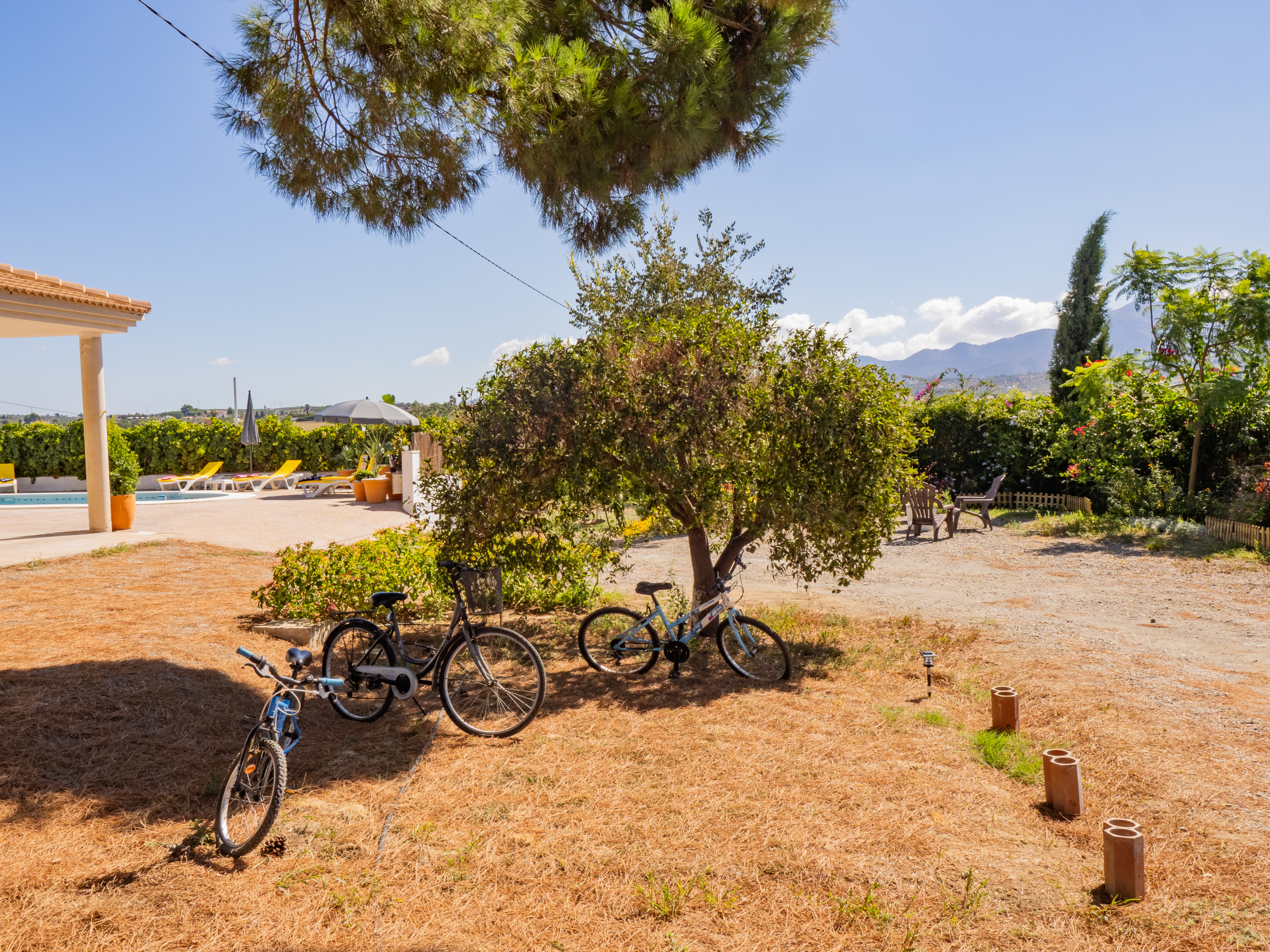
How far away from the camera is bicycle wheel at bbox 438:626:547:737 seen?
453 cm

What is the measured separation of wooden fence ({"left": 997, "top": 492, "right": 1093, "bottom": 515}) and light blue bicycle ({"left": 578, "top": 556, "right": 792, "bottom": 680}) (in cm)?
1099

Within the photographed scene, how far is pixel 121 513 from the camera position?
1241 centimetres

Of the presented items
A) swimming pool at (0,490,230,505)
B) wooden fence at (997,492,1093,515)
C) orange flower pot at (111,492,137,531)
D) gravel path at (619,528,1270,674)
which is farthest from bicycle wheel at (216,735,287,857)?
swimming pool at (0,490,230,505)

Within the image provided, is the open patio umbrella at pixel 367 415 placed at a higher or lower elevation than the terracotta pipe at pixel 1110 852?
higher

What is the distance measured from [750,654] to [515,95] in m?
4.24

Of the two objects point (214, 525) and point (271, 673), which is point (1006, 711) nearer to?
point (271, 673)

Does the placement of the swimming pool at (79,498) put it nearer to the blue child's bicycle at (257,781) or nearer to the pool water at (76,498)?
the pool water at (76,498)

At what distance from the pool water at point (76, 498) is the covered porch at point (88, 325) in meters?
5.38

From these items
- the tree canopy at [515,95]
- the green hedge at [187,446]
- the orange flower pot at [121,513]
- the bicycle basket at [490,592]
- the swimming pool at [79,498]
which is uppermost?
the tree canopy at [515,95]

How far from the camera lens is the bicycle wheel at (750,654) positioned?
5660 mm

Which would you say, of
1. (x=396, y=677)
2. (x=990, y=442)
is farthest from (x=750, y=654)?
(x=990, y=442)

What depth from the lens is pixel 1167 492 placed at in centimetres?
1308

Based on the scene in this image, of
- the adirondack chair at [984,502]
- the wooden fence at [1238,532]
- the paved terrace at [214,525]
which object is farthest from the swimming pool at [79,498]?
the wooden fence at [1238,532]

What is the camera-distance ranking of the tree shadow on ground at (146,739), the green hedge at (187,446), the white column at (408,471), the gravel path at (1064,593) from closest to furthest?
the tree shadow on ground at (146,739) → the gravel path at (1064,593) → the white column at (408,471) → the green hedge at (187,446)
